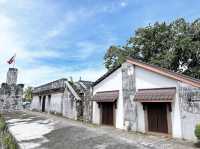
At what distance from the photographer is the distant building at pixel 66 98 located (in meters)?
18.6

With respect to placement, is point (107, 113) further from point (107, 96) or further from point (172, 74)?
point (172, 74)

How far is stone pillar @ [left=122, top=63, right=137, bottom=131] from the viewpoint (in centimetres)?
1292

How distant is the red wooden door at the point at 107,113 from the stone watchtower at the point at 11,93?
12.9 meters

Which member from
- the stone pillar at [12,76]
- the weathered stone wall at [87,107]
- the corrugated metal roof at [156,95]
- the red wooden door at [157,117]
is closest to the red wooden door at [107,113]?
the weathered stone wall at [87,107]

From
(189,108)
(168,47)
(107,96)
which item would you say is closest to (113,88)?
(107,96)

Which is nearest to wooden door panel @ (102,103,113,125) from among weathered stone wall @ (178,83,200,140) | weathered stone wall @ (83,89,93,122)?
weathered stone wall @ (83,89,93,122)

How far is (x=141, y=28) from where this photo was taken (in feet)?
88.3

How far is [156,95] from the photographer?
1145 centimetres

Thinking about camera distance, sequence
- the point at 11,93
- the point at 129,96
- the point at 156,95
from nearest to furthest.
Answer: the point at 156,95 < the point at 129,96 < the point at 11,93

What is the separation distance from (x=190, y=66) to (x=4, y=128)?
22102 millimetres

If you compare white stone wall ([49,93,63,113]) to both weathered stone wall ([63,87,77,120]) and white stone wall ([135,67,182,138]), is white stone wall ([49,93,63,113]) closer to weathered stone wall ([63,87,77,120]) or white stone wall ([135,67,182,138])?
weathered stone wall ([63,87,77,120])

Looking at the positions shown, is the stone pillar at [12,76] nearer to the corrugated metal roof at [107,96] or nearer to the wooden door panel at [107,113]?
the corrugated metal roof at [107,96]

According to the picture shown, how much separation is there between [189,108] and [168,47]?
16.1 m

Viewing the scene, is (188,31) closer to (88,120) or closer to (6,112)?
(88,120)
